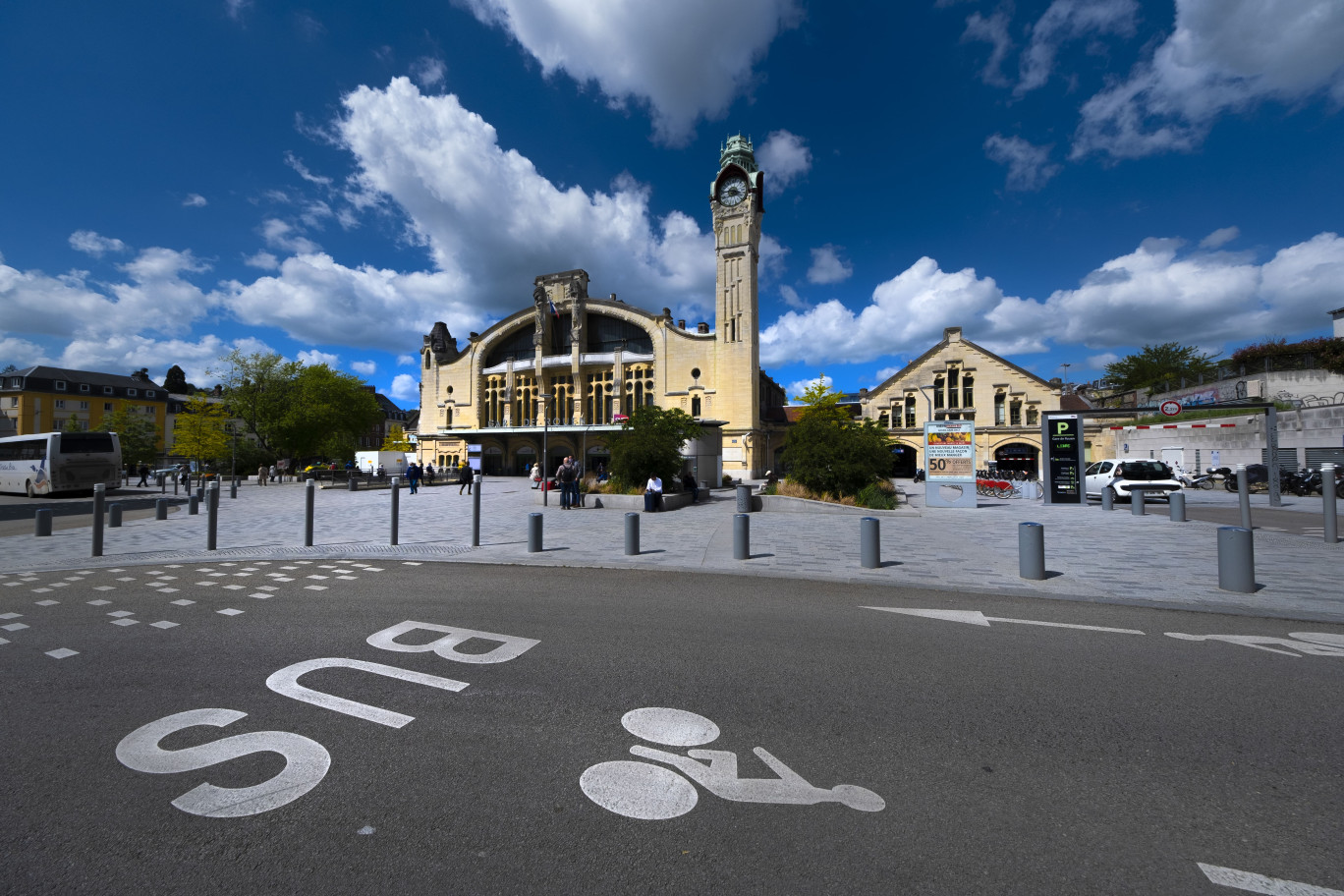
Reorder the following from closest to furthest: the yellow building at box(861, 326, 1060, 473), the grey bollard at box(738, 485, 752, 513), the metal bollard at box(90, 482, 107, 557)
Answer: the metal bollard at box(90, 482, 107, 557)
the grey bollard at box(738, 485, 752, 513)
the yellow building at box(861, 326, 1060, 473)

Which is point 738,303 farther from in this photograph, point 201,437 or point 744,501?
point 201,437

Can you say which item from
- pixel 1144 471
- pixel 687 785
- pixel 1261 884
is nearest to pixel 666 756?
pixel 687 785

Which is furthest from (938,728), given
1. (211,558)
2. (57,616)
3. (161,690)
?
(211,558)

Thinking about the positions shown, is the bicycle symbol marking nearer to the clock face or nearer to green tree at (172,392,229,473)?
the clock face

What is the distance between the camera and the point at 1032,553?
24.8 ft

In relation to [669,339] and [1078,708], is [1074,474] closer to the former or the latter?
[1078,708]

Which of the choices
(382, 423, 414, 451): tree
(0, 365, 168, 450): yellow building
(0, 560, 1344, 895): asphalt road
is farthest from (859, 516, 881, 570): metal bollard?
(0, 365, 168, 450): yellow building

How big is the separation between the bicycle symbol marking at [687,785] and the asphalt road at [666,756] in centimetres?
2

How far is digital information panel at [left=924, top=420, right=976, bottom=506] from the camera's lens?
63.0 ft

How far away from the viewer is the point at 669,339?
48.3 m

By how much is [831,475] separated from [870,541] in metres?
10.8

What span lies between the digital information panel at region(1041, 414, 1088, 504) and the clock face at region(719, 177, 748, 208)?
35192 millimetres

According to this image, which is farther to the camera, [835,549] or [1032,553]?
[835,549]

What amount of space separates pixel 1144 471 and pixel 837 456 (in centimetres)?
1191
